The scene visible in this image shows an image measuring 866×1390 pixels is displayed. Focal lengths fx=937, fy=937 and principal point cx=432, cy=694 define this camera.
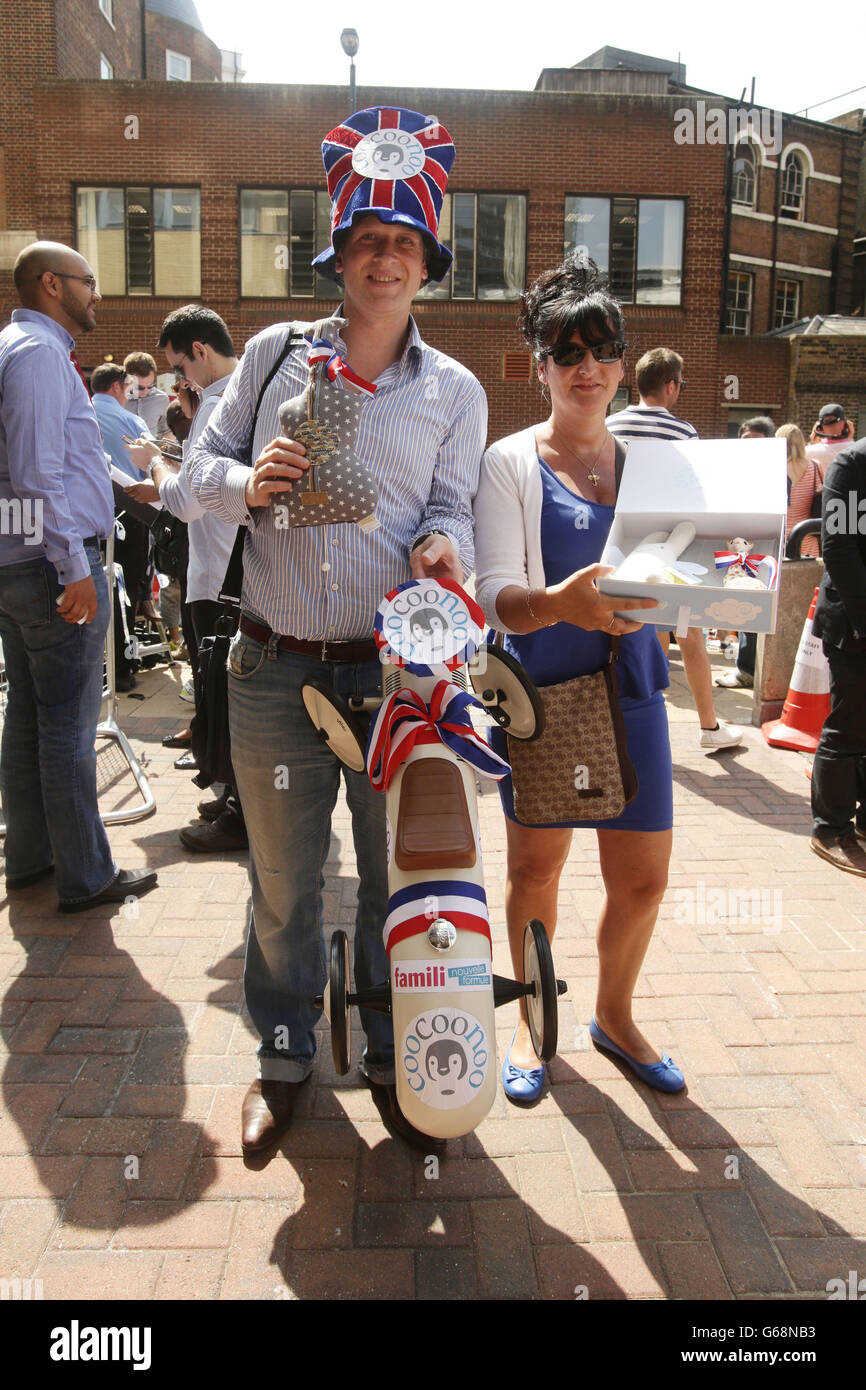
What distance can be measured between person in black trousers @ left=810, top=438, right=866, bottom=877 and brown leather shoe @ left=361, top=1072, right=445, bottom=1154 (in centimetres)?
262

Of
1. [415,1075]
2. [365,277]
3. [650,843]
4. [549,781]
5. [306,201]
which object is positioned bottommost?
[415,1075]

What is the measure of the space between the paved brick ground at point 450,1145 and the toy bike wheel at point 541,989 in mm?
551

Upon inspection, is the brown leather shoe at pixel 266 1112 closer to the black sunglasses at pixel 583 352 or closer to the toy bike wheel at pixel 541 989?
the toy bike wheel at pixel 541 989

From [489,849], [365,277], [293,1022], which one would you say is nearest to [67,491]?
[365,277]

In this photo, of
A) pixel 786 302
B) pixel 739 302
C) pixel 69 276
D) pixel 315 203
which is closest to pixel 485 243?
pixel 315 203

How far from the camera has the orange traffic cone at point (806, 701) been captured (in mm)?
5867

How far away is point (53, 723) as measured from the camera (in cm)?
354

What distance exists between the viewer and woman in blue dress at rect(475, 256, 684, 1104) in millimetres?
2283

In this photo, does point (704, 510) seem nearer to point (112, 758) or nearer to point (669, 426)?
point (669, 426)

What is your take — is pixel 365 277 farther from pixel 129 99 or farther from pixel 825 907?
pixel 129 99

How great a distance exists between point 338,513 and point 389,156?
817mm

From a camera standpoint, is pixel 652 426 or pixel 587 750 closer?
pixel 587 750

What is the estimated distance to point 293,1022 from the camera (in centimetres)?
253
